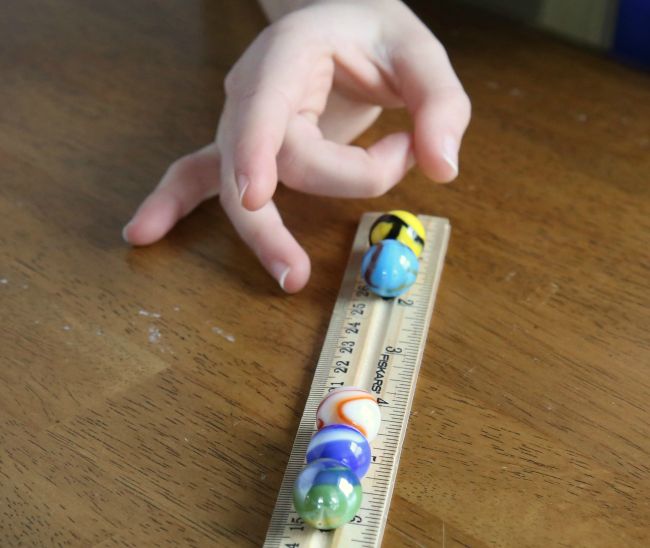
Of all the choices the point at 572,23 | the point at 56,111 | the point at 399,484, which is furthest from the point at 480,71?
the point at 399,484

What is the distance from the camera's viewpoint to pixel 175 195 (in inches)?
33.4

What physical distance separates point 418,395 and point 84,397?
255 mm

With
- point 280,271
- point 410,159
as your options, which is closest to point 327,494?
point 280,271

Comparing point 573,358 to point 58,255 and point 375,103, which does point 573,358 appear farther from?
point 58,255

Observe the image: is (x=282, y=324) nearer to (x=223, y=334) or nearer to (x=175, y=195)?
(x=223, y=334)

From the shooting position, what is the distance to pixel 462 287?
77 cm

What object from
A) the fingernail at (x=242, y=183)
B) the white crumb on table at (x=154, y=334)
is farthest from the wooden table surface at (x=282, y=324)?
the fingernail at (x=242, y=183)

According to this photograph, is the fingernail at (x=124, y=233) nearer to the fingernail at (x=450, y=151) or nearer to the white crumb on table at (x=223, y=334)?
the white crumb on table at (x=223, y=334)

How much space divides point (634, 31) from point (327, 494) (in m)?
0.77

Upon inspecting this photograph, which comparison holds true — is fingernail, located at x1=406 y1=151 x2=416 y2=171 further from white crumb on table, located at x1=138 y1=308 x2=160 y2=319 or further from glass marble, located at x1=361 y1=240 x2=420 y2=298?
white crumb on table, located at x1=138 y1=308 x2=160 y2=319

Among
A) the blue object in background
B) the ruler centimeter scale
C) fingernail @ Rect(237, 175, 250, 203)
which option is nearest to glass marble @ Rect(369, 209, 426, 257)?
the ruler centimeter scale

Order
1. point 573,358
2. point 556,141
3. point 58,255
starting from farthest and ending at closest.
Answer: point 556,141 < point 58,255 < point 573,358

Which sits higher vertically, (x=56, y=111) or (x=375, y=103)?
(x=375, y=103)

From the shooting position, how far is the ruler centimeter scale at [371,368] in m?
0.57
